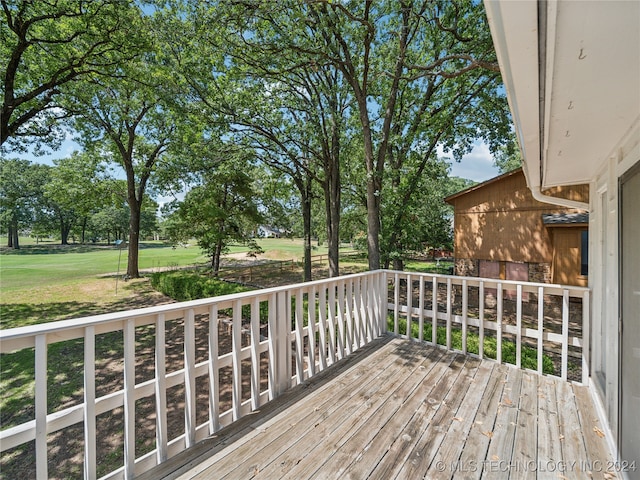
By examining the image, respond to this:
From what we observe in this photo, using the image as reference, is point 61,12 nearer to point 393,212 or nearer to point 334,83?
point 334,83

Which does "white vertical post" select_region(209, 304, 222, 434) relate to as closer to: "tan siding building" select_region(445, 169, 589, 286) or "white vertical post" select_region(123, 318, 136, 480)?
"white vertical post" select_region(123, 318, 136, 480)

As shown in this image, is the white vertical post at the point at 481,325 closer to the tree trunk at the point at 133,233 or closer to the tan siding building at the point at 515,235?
the tan siding building at the point at 515,235

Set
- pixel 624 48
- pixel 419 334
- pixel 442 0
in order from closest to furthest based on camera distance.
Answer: pixel 624 48 < pixel 419 334 < pixel 442 0

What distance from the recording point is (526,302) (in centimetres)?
888

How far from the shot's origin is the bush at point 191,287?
7831 millimetres

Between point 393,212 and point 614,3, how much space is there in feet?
25.6

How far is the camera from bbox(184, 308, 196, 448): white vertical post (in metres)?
2.00

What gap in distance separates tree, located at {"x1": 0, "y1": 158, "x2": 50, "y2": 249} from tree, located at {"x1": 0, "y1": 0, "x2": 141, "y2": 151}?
377 inches

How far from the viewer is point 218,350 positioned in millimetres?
2914

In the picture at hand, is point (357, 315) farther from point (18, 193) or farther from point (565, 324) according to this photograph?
point (18, 193)

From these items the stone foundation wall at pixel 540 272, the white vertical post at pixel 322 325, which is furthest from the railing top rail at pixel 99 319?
the stone foundation wall at pixel 540 272

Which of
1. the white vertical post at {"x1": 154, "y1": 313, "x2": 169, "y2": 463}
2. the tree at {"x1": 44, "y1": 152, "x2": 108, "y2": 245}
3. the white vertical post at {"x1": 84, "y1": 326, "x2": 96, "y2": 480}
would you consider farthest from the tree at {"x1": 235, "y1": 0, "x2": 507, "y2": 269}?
the tree at {"x1": 44, "y1": 152, "x2": 108, "y2": 245}

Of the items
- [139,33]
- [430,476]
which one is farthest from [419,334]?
[139,33]

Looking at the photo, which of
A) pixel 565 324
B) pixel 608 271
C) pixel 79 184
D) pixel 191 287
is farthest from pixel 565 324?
pixel 79 184
